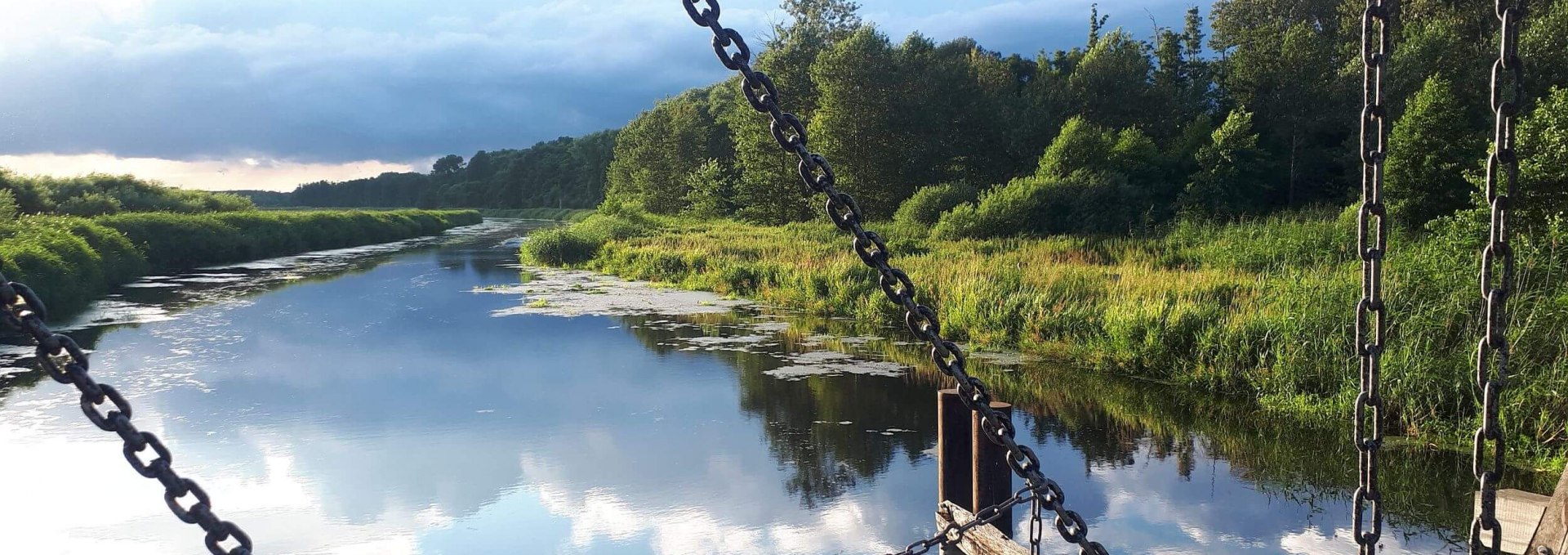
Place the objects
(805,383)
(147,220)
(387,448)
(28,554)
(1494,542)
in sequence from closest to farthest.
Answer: (1494,542)
(28,554)
(387,448)
(805,383)
(147,220)

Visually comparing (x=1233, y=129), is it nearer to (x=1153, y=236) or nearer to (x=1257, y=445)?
(x=1153, y=236)

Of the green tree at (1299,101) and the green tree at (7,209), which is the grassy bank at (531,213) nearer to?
the green tree at (1299,101)

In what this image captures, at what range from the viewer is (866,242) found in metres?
2.46

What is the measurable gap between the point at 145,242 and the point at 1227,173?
29.7 meters

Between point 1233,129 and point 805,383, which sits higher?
point 1233,129

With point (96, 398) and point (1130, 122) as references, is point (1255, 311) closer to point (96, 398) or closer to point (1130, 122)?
point (96, 398)

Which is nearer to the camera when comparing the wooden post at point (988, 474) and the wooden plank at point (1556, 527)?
the wooden plank at point (1556, 527)

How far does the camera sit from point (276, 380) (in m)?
11.7

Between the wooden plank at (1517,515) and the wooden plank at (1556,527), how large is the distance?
1.87 feet

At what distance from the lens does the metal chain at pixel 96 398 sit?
6.63 ft

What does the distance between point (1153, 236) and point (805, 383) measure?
52.8 feet

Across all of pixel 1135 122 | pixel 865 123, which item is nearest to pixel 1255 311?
pixel 865 123

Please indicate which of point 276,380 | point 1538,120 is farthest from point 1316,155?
point 276,380

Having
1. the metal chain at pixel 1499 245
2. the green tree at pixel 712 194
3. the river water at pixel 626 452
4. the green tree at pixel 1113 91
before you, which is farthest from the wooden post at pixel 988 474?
the green tree at pixel 712 194
